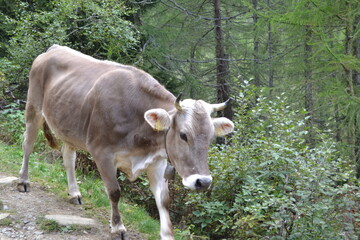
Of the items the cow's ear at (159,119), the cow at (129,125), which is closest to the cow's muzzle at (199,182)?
the cow at (129,125)

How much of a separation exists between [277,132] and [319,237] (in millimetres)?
1511

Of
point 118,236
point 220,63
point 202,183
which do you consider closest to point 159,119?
point 202,183

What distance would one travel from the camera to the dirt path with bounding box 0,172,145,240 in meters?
4.52

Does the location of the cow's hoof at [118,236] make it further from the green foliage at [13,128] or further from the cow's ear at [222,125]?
the green foliage at [13,128]

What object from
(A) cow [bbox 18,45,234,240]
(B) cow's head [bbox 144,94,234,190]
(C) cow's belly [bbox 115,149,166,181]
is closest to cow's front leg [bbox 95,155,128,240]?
(A) cow [bbox 18,45,234,240]

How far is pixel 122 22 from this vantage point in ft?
33.4

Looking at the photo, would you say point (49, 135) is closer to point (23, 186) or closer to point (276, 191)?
point (23, 186)

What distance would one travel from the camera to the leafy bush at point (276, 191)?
15.0 feet

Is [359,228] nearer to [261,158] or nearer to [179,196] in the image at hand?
[261,158]

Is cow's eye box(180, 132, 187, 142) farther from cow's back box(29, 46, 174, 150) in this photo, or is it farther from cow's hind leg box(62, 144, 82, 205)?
cow's hind leg box(62, 144, 82, 205)

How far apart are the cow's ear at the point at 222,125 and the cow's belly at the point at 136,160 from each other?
24.2 inches

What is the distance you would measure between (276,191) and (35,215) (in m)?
2.95

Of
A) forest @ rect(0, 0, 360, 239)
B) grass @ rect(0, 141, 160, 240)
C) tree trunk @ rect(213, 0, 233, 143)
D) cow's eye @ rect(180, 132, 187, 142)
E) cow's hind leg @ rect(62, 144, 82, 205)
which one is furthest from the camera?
tree trunk @ rect(213, 0, 233, 143)

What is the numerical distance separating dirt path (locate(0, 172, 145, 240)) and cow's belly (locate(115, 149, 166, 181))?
2.96 ft
